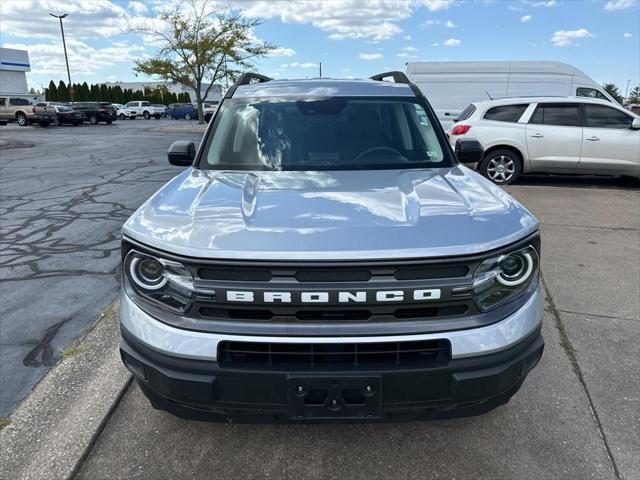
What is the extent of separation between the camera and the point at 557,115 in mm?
9430

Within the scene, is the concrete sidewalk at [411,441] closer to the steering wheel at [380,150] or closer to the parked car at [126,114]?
the steering wheel at [380,150]

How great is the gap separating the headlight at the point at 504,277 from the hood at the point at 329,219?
9cm

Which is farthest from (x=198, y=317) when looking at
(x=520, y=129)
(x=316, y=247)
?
(x=520, y=129)

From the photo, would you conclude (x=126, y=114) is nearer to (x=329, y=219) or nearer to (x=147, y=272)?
(x=147, y=272)

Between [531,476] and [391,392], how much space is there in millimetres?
928

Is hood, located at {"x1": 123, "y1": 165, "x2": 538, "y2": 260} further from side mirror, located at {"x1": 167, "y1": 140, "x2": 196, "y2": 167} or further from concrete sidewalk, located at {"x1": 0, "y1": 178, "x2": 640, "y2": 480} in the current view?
concrete sidewalk, located at {"x1": 0, "y1": 178, "x2": 640, "y2": 480}

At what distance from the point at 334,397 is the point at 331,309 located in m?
0.34

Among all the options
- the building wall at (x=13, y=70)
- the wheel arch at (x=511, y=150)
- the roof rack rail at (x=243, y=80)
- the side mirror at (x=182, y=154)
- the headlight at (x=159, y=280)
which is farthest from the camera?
the building wall at (x=13, y=70)

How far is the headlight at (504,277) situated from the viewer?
199 cm

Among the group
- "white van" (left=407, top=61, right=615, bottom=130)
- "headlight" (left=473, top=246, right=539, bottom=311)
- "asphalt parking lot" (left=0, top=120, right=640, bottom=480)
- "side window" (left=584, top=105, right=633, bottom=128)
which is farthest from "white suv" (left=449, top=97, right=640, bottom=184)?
"headlight" (left=473, top=246, right=539, bottom=311)

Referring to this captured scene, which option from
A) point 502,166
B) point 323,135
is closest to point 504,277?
point 323,135

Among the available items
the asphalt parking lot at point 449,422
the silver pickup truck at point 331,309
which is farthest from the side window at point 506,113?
the silver pickup truck at point 331,309

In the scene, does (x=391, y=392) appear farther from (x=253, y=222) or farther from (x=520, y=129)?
(x=520, y=129)

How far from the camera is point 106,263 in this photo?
16.8ft
